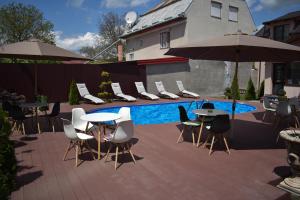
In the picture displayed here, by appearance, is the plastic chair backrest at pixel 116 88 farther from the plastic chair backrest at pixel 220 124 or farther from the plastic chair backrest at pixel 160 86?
the plastic chair backrest at pixel 220 124

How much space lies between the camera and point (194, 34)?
725 inches

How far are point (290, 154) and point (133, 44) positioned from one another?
22.2m

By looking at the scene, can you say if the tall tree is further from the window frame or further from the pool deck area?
the pool deck area

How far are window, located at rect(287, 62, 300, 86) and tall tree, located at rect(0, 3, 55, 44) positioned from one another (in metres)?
23.2

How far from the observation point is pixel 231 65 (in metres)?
19.7

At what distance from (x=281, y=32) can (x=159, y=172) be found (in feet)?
58.4

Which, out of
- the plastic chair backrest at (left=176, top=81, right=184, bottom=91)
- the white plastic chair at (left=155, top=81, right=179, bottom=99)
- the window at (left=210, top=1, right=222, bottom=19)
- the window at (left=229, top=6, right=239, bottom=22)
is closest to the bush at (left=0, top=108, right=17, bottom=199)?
the white plastic chair at (left=155, top=81, right=179, bottom=99)

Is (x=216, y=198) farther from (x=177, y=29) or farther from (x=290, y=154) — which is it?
(x=177, y=29)

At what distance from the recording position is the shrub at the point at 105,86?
15069mm

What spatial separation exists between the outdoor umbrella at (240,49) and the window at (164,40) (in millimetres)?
13020

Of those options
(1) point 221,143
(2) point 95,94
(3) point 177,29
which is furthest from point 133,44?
(1) point 221,143

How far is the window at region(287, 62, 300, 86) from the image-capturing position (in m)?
14.2

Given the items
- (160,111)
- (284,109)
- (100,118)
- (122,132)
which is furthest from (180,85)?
(122,132)

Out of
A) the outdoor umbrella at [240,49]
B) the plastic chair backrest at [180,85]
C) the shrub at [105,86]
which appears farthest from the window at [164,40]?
the outdoor umbrella at [240,49]
